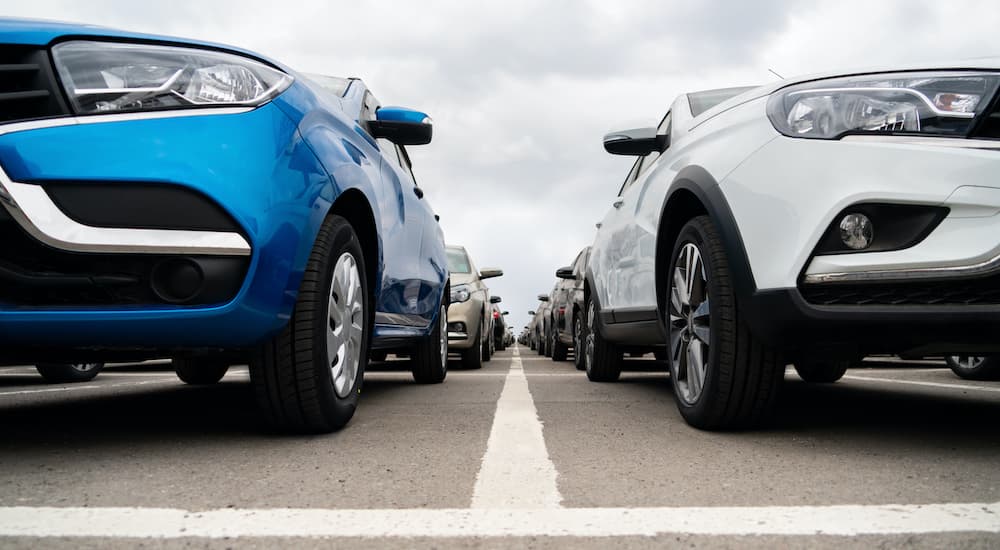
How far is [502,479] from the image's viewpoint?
2.18 meters

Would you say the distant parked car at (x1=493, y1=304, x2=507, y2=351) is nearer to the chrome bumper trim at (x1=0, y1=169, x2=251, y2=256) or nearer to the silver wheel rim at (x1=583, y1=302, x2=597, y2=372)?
the silver wheel rim at (x1=583, y1=302, x2=597, y2=372)

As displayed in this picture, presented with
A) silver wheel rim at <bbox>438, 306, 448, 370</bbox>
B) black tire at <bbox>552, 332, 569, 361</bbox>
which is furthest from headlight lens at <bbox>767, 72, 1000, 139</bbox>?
black tire at <bbox>552, 332, 569, 361</bbox>

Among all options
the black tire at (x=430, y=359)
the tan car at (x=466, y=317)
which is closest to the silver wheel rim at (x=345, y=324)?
the black tire at (x=430, y=359)

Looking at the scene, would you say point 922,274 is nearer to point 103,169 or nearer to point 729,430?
point 729,430

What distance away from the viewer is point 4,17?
2.47m

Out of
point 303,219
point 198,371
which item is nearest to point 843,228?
point 303,219

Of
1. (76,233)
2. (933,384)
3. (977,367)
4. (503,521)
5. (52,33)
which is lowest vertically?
(503,521)

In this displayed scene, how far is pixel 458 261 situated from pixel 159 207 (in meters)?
7.31

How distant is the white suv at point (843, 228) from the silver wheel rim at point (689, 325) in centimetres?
1

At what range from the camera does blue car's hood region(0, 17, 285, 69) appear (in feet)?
7.55

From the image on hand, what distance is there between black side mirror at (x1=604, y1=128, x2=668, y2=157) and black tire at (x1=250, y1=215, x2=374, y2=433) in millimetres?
1804

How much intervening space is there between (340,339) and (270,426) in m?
0.40

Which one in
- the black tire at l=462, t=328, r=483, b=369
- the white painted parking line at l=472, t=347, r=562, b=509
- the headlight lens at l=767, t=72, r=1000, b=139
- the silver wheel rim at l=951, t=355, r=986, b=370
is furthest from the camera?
the black tire at l=462, t=328, r=483, b=369

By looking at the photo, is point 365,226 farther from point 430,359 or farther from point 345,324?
point 430,359
